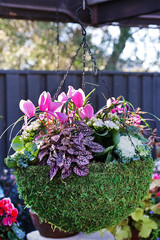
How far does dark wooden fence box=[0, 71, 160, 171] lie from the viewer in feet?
9.76

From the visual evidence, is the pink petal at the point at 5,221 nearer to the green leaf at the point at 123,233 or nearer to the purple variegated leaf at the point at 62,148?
the green leaf at the point at 123,233

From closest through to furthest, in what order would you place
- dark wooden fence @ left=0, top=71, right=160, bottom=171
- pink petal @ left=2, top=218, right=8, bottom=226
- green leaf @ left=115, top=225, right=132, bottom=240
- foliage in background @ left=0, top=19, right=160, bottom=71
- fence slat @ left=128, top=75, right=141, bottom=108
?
pink petal @ left=2, top=218, right=8, bottom=226 → green leaf @ left=115, top=225, right=132, bottom=240 → dark wooden fence @ left=0, top=71, right=160, bottom=171 → fence slat @ left=128, top=75, right=141, bottom=108 → foliage in background @ left=0, top=19, right=160, bottom=71

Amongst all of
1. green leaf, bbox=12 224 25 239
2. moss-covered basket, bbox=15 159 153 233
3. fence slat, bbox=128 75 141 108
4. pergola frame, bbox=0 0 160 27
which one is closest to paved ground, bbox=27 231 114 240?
green leaf, bbox=12 224 25 239

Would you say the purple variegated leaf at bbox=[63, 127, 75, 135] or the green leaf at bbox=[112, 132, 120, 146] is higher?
the purple variegated leaf at bbox=[63, 127, 75, 135]

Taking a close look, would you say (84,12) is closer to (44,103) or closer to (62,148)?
(44,103)

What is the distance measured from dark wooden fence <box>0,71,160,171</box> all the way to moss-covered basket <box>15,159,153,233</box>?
1.71 m

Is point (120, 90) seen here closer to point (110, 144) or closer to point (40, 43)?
point (110, 144)

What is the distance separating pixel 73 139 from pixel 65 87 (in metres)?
2.08

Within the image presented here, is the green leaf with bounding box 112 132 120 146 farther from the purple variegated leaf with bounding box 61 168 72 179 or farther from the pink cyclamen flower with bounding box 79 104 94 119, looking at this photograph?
the purple variegated leaf with bounding box 61 168 72 179

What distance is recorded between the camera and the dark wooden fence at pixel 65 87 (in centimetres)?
297

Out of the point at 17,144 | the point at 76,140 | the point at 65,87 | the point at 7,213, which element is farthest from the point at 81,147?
the point at 65,87

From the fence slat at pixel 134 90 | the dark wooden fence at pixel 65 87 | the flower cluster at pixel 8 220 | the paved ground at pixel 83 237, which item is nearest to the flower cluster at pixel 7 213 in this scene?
the flower cluster at pixel 8 220

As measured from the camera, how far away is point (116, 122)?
116 cm

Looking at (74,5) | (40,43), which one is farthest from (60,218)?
(40,43)
